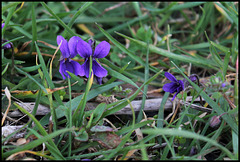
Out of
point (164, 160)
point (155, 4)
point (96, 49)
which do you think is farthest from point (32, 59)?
point (155, 4)

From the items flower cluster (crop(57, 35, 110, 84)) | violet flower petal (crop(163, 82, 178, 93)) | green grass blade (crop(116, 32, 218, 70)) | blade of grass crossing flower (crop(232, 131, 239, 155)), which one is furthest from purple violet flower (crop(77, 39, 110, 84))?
blade of grass crossing flower (crop(232, 131, 239, 155))

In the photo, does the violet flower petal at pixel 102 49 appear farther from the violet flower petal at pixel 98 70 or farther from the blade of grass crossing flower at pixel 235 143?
the blade of grass crossing flower at pixel 235 143

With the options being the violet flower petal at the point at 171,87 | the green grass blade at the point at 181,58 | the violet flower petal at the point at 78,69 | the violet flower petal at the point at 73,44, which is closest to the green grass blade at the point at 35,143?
the violet flower petal at the point at 78,69

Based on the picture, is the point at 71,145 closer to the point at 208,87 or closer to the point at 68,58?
the point at 68,58

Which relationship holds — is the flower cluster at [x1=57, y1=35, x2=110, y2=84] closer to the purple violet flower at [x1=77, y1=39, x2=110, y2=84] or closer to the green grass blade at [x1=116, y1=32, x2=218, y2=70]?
the purple violet flower at [x1=77, y1=39, x2=110, y2=84]

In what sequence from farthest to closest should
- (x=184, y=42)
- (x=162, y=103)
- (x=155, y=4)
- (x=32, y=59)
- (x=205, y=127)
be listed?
(x=155, y=4) → (x=184, y=42) → (x=32, y=59) → (x=162, y=103) → (x=205, y=127)

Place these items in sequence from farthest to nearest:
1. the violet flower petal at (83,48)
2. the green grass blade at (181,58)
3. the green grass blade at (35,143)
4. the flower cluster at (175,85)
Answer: the green grass blade at (181,58), the flower cluster at (175,85), the violet flower petal at (83,48), the green grass blade at (35,143)
